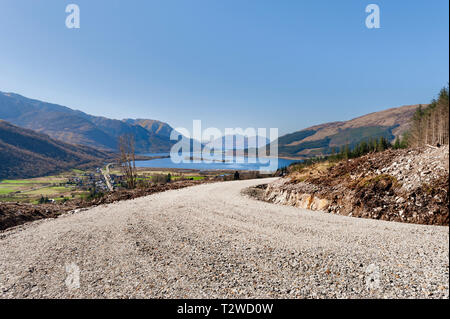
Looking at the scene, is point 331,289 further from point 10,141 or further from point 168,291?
point 10,141

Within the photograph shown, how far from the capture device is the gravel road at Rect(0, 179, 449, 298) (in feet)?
13.2

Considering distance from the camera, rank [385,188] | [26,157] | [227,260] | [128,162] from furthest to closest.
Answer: [26,157] → [128,162] → [385,188] → [227,260]

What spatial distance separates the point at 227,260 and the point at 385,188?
9.15 m

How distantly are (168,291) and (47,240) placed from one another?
20.3 ft

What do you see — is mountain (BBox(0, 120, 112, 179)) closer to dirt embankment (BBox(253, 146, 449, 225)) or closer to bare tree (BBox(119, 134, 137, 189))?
bare tree (BBox(119, 134, 137, 189))

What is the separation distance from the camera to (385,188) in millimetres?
9773

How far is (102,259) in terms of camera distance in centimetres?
570

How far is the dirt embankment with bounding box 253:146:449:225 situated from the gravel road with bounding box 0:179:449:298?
96 cm

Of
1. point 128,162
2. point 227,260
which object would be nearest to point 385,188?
point 227,260

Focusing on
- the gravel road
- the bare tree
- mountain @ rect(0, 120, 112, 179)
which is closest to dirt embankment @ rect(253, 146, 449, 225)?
the gravel road

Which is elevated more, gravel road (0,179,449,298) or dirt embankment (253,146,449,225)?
dirt embankment (253,146,449,225)

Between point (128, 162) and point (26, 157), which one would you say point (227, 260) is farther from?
point (26, 157)
